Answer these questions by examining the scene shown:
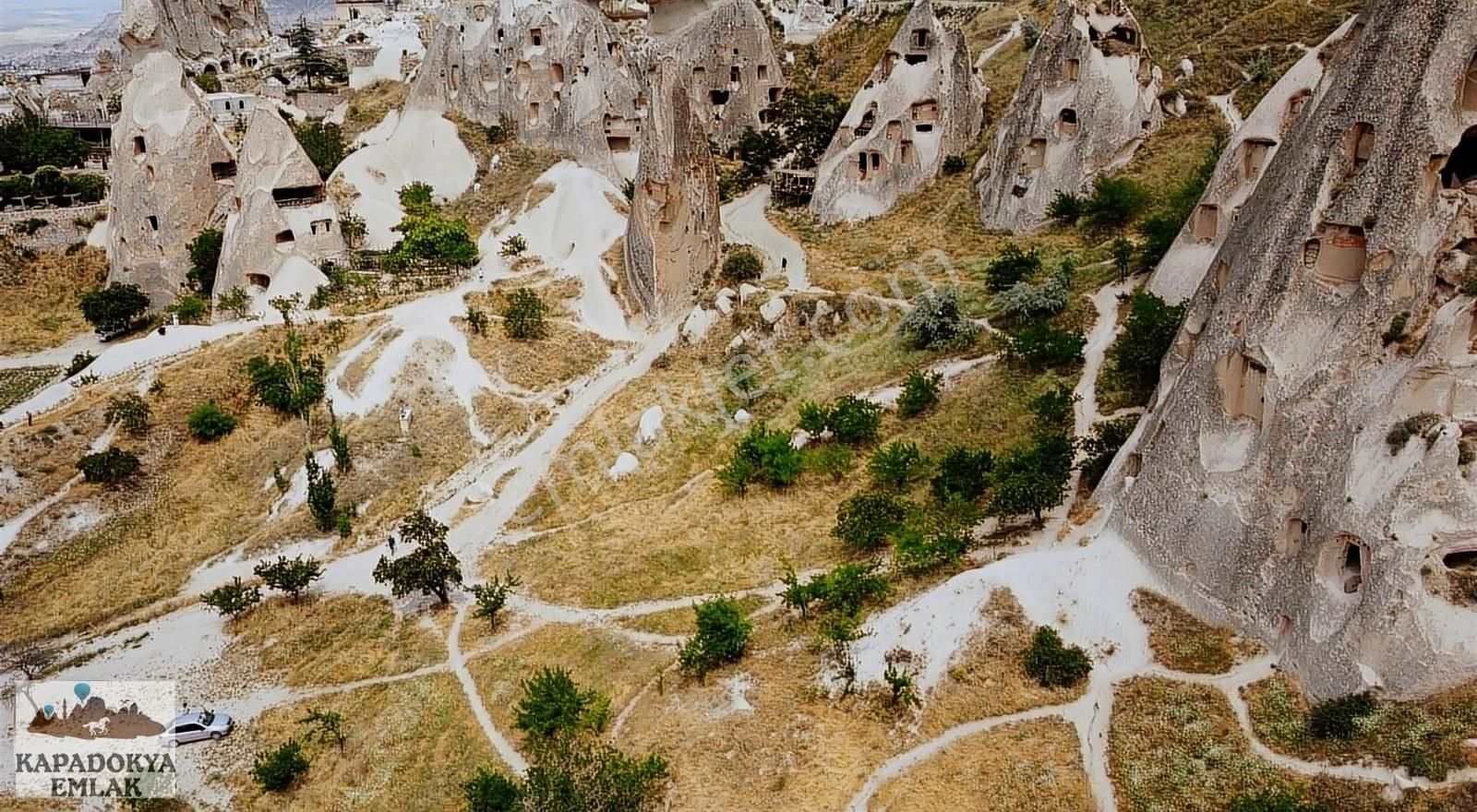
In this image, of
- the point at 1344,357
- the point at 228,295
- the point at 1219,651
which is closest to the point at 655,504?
the point at 1219,651

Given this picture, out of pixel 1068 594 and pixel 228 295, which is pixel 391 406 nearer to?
pixel 228 295

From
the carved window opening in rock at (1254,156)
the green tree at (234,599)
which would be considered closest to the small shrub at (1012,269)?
the carved window opening in rock at (1254,156)

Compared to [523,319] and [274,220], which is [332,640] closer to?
[523,319]

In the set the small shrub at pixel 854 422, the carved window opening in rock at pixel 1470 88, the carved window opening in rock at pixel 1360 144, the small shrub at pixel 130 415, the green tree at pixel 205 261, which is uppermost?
the carved window opening in rock at pixel 1470 88

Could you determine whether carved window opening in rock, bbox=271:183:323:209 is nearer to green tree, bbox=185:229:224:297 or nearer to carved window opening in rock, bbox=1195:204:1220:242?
green tree, bbox=185:229:224:297

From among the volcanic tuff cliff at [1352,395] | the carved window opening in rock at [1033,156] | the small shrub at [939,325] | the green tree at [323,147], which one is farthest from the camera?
the green tree at [323,147]

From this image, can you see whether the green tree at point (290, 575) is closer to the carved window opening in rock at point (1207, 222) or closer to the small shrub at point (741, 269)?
the small shrub at point (741, 269)
